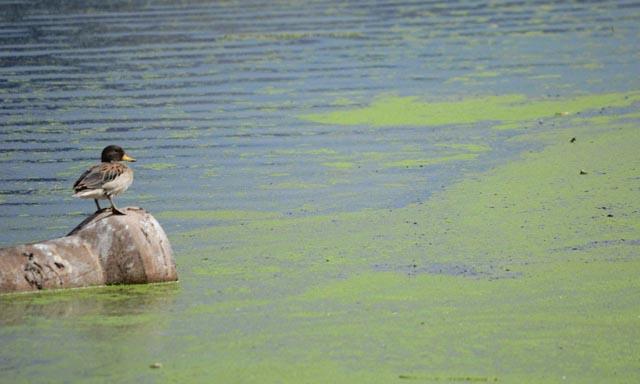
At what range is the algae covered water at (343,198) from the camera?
6.01 meters

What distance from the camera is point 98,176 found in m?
7.52

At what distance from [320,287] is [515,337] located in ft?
4.38

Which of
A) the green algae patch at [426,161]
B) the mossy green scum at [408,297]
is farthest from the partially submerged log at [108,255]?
the green algae patch at [426,161]

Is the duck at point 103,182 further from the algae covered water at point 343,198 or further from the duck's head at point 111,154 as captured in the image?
the algae covered water at point 343,198

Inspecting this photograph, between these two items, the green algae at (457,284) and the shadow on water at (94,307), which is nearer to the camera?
the green algae at (457,284)

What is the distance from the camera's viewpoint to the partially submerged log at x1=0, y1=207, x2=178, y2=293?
708cm

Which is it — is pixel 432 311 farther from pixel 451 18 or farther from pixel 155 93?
pixel 451 18

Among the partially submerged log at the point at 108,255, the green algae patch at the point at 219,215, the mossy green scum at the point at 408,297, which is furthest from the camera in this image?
the green algae patch at the point at 219,215

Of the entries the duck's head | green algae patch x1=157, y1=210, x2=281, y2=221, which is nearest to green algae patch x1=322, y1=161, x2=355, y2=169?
green algae patch x1=157, y1=210, x2=281, y2=221

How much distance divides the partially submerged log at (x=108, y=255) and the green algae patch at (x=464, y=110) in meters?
5.65

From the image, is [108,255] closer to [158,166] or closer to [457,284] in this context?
[457,284]

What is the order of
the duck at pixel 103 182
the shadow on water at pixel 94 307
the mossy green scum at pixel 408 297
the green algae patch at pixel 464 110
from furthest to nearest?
the green algae patch at pixel 464 110, the duck at pixel 103 182, the shadow on water at pixel 94 307, the mossy green scum at pixel 408 297

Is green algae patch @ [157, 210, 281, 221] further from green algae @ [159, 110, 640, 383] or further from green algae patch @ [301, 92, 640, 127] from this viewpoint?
green algae patch @ [301, 92, 640, 127]

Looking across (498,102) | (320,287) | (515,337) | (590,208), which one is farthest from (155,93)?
(515,337)
